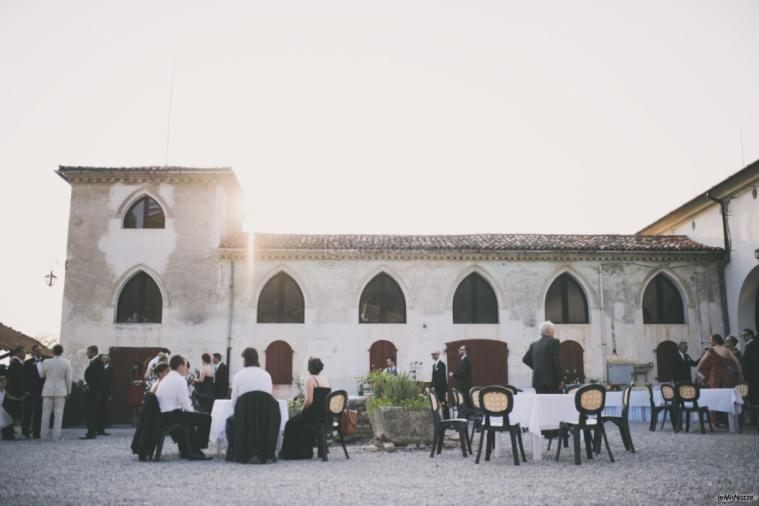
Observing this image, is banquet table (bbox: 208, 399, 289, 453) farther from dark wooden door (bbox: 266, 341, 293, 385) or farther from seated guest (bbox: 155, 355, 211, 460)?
dark wooden door (bbox: 266, 341, 293, 385)

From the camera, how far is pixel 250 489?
6832mm

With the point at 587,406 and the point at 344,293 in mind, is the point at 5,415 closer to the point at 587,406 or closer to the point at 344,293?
the point at 344,293

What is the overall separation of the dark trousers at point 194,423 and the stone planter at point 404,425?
3.07m

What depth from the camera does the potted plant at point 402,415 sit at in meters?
11.5

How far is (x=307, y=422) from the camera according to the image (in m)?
9.98

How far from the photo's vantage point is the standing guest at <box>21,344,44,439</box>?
44.6 ft

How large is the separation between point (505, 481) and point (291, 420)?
12.8 feet

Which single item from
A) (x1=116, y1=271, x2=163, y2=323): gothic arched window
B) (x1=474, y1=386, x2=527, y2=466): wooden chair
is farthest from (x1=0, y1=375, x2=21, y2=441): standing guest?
(x1=474, y1=386, x2=527, y2=466): wooden chair

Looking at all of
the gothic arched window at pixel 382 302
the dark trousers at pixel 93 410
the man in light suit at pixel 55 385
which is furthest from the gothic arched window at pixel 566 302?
the man in light suit at pixel 55 385

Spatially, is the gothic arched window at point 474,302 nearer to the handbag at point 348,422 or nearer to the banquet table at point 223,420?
the handbag at point 348,422

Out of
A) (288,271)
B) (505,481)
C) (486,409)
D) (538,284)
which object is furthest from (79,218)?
(505,481)

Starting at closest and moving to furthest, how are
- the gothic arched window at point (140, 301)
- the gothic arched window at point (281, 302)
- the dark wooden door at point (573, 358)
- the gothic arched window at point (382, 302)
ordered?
the dark wooden door at point (573, 358) → the gothic arched window at point (140, 301) → the gothic arched window at point (281, 302) → the gothic arched window at point (382, 302)

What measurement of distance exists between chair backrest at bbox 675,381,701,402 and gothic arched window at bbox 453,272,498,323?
8311 millimetres

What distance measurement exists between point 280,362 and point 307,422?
10.1 m
